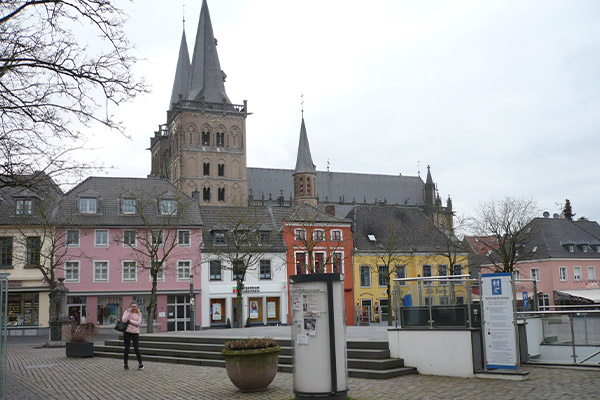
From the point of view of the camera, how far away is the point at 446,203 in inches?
4377

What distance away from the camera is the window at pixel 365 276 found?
170 feet

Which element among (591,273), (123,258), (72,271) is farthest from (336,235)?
(591,273)

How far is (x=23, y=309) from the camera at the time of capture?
4228cm

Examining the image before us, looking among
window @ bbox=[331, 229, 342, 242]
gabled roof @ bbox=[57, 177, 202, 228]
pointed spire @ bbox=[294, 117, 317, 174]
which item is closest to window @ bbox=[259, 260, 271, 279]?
gabled roof @ bbox=[57, 177, 202, 228]

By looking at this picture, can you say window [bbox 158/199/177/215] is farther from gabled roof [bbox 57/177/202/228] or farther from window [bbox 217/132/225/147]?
window [bbox 217/132/225/147]

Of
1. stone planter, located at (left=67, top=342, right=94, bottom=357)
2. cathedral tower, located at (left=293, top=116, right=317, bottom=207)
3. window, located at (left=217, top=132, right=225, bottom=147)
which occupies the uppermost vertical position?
window, located at (left=217, top=132, right=225, bottom=147)

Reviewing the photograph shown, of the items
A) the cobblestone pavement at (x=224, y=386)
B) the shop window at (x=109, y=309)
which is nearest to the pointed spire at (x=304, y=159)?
the shop window at (x=109, y=309)

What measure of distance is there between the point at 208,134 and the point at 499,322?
259 feet

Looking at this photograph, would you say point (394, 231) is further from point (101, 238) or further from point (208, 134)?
point (208, 134)

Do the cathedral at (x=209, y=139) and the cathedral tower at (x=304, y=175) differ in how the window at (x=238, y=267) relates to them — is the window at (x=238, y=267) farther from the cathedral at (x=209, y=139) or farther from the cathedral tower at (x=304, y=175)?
the cathedral tower at (x=304, y=175)

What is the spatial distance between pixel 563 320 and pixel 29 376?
46.9 ft

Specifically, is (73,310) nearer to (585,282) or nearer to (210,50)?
(585,282)

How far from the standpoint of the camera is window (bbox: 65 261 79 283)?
144ft

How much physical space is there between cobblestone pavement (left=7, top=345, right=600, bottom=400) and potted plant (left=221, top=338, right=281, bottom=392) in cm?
24
